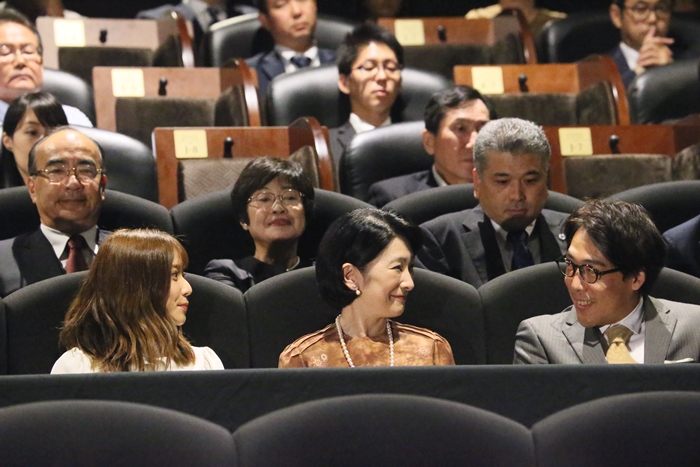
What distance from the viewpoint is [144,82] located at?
2.52 metres

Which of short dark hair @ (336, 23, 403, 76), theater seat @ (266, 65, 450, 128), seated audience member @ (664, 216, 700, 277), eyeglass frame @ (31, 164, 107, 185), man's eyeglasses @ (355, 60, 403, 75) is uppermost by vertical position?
short dark hair @ (336, 23, 403, 76)

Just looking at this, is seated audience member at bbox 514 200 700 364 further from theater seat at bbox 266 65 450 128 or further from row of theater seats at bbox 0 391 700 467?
theater seat at bbox 266 65 450 128

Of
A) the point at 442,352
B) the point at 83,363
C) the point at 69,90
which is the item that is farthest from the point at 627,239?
the point at 69,90

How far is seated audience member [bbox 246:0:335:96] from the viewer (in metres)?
2.79

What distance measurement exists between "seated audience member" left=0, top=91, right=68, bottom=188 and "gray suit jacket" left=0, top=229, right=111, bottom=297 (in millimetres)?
311

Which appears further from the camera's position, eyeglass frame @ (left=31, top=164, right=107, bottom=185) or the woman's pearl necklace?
eyeglass frame @ (left=31, top=164, right=107, bottom=185)

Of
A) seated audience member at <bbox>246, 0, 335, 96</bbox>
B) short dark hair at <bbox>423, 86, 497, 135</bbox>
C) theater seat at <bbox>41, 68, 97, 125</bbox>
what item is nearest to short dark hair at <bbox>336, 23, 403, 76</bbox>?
seated audience member at <bbox>246, 0, 335, 96</bbox>

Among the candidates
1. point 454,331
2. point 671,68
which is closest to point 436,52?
point 671,68

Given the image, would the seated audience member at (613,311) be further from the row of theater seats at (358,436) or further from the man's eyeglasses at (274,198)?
the man's eyeglasses at (274,198)

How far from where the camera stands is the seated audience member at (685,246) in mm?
1661

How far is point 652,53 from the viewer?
280cm

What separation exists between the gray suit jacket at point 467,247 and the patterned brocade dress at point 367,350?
0.87 ft

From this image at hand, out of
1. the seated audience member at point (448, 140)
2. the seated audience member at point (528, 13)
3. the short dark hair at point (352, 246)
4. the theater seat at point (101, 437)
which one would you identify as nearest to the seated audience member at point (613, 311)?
the short dark hair at point (352, 246)

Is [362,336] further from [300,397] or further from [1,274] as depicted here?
[1,274]
